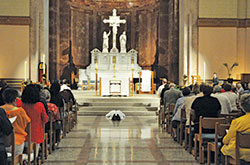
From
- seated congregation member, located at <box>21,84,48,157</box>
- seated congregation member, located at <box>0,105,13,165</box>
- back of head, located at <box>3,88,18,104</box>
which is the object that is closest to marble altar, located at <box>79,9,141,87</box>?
seated congregation member, located at <box>21,84,48,157</box>

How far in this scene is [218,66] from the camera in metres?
17.3

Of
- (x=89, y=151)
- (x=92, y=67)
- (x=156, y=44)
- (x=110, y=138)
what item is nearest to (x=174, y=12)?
(x=156, y=44)

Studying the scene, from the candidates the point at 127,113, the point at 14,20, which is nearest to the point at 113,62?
the point at 14,20

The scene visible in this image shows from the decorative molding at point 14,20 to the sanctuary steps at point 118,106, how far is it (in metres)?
5.77

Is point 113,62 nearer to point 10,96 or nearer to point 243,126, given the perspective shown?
point 10,96

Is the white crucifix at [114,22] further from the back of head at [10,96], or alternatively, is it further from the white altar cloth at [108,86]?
the back of head at [10,96]

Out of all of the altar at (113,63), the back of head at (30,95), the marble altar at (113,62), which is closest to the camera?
the back of head at (30,95)

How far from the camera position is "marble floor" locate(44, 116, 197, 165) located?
5.97m

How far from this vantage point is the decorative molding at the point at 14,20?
55.6ft

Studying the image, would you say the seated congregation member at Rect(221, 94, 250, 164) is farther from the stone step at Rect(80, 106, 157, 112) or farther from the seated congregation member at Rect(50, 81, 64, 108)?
the stone step at Rect(80, 106, 157, 112)

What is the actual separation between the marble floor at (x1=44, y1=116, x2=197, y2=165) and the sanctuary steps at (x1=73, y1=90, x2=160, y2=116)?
220 centimetres

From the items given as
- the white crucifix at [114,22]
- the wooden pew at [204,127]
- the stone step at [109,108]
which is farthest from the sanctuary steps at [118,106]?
the white crucifix at [114,22]

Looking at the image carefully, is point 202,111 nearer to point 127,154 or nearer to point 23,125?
point 127,154

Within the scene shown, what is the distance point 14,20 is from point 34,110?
12897mm
